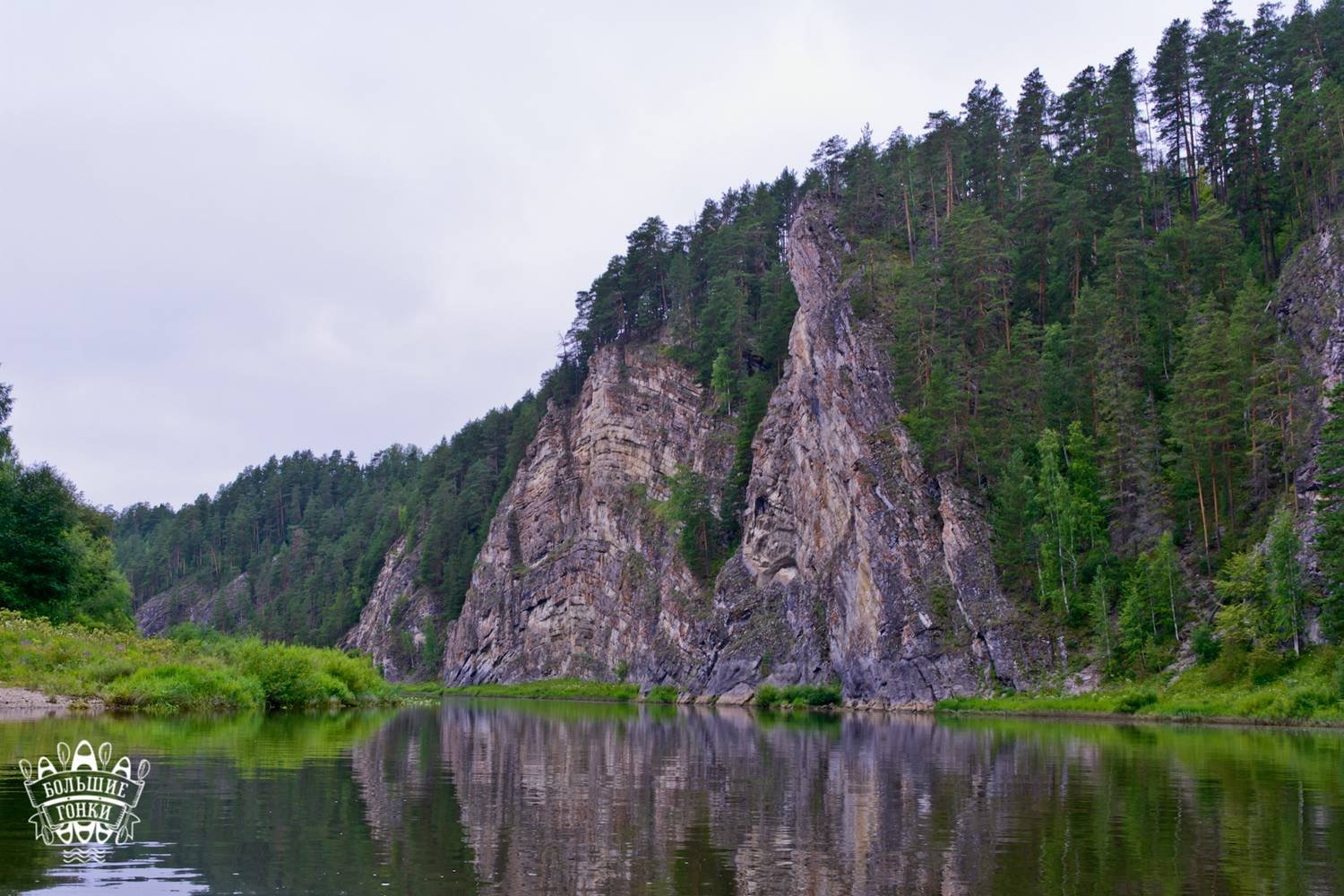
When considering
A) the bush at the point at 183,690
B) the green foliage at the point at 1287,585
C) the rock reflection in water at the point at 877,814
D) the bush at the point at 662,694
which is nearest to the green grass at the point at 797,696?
the bush at the point at 662,694

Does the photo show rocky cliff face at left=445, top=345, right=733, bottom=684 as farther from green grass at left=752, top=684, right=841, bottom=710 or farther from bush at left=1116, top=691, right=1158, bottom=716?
bush at left=1116, top=691, right=1158, bottom=716

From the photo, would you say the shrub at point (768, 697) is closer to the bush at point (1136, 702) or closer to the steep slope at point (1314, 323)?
the bush at point (1136, 702)

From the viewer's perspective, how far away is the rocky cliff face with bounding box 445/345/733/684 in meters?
111

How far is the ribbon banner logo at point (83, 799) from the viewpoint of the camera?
1520cm

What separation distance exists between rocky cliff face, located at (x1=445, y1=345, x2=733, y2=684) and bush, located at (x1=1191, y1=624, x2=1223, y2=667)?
49.1 meters

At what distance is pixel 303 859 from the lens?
14.3 metres

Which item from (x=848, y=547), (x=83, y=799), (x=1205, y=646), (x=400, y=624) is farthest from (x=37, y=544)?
(x=400, y=624)

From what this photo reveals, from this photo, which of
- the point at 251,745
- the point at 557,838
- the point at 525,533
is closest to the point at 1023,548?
the point at 251,745

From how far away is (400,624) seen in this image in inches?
6019

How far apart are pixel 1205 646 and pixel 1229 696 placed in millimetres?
5502

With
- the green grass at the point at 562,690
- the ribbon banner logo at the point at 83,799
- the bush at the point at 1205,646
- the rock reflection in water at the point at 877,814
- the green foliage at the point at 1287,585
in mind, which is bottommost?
the green grass at the point at 562,690

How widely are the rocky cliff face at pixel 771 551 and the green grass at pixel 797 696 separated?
203cm

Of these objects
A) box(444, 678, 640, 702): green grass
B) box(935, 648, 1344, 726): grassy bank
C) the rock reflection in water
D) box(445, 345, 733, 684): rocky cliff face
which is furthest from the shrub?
the rock reflection in water

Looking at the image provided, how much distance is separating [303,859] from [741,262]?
116m
